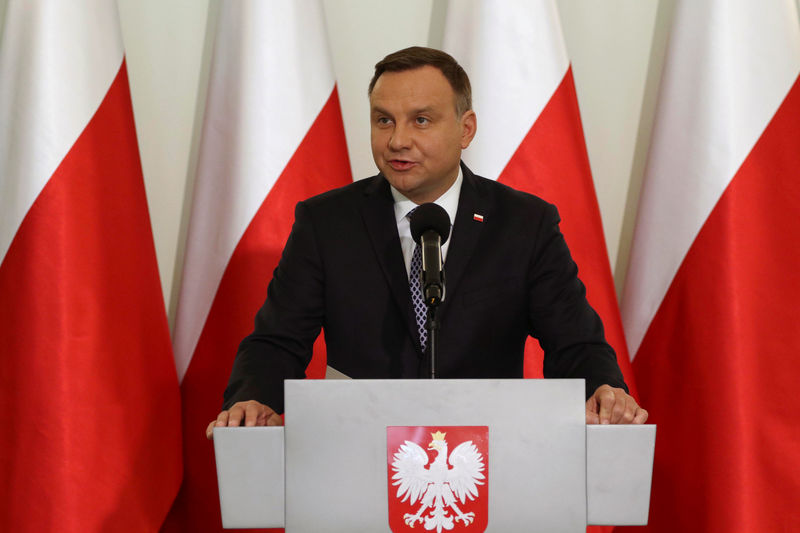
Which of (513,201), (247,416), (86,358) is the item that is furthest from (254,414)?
(86,358)

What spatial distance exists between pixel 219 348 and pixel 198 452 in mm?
353

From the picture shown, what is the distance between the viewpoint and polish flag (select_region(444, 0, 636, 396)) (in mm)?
2766

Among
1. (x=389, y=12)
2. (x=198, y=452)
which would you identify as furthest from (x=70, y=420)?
(x=389, y=12)

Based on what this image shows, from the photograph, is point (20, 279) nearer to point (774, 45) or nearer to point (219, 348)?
point (219, 348)

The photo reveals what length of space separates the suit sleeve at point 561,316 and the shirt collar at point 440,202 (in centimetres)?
22

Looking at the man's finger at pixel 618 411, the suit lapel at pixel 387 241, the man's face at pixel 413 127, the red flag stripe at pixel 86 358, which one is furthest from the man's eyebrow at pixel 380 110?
the red flag stripe at pixel 86 358

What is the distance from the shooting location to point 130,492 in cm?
256

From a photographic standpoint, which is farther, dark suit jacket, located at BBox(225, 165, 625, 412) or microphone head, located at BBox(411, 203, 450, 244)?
dark suit jacket, located at BBox(225, 165, 625, 412)

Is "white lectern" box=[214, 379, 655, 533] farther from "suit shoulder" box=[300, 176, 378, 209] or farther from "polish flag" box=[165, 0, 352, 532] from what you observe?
"polish flag" box=[165, 0, 352, 532]

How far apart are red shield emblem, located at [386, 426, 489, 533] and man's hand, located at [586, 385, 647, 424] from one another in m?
0.28

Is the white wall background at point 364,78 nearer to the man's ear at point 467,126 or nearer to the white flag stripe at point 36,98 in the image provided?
the white flag stripe at point 36,98

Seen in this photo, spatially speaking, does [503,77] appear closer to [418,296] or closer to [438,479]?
[418,296]

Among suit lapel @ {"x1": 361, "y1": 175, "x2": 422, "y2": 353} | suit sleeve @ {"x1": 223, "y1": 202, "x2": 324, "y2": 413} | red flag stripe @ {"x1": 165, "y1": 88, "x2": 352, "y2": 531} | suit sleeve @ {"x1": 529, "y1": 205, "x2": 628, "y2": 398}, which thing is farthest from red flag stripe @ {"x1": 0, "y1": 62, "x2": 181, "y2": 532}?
suit sleeve @ {"x1": 529, "y1": 205, "x2": 628, "y2": 398}

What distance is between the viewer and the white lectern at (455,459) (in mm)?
1289
